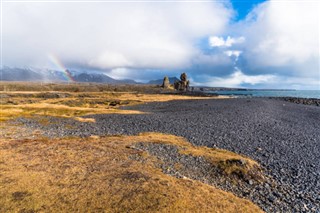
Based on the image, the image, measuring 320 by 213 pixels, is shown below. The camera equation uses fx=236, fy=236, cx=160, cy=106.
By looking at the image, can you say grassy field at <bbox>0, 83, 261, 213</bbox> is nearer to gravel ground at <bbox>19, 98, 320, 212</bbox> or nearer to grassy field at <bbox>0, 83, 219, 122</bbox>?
gravel ground at <bbox>19, 98, 320, 212</bbox>

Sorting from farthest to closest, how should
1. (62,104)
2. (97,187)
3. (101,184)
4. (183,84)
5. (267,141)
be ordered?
(183,84)
(62,104)
(267,141)
(101,184)
(97,187)

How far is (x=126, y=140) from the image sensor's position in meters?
23.2

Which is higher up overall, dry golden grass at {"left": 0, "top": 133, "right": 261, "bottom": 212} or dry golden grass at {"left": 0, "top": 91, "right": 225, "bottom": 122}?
dry golden grass at {"left": 0, "top": 91, "right": 225, "bottom": 122}

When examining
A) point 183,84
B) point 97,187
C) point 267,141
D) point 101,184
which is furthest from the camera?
point 183,84

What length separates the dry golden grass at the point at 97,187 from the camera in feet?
35.0

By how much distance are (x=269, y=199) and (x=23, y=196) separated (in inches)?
487

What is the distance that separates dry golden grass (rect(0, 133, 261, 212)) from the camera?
10.7m

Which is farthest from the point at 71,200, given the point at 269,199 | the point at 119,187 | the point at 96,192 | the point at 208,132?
the point at 208,132

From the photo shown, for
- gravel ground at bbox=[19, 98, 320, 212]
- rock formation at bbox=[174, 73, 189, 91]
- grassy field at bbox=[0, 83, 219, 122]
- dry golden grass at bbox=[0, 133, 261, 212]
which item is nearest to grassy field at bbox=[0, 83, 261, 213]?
dry golden grass at bbox=[0, 133, 261, 212]

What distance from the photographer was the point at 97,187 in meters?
12.3

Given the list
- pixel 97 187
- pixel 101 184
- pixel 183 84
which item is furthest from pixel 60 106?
pixel 183 84

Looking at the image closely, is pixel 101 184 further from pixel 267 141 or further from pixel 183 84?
pixel 183 84

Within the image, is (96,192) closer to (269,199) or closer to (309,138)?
(269,199)

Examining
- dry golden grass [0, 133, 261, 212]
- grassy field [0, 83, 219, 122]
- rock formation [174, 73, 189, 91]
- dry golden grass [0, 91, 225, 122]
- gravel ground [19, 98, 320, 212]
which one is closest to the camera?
dry golden grass [0, 133, 261, 212]
